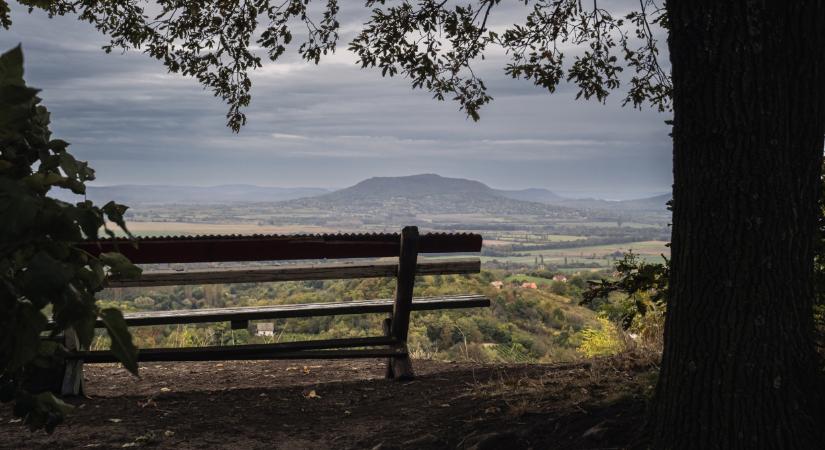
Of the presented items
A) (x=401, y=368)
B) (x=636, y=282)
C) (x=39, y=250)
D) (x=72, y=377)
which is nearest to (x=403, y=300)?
(x=401, y=368)

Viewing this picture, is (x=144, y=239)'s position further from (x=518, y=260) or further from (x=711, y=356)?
(x=518, y=260)

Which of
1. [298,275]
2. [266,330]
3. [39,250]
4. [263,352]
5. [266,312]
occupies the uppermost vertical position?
[39,250]

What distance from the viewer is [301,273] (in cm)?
622

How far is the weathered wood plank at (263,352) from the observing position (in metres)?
5.98

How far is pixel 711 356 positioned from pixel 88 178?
8.25ft

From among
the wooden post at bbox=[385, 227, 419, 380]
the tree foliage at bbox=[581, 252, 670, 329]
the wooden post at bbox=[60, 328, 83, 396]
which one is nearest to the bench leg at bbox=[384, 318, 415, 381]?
the wooden post at bbox=[385, 227, 419, 380]

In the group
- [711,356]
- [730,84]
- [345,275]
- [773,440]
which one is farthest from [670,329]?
[345,275]

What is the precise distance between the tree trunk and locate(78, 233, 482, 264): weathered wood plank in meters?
3.17

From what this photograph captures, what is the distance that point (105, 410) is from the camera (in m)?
5.63

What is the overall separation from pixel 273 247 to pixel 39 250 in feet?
15.0

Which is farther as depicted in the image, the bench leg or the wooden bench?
the bench leg

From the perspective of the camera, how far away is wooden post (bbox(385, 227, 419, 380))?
6.22 metres

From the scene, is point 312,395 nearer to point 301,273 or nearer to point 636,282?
point 301,273

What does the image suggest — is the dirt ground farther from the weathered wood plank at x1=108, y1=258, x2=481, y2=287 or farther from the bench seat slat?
the weathered wood plank at x1=108, y1=258, x2=481, y2=287
